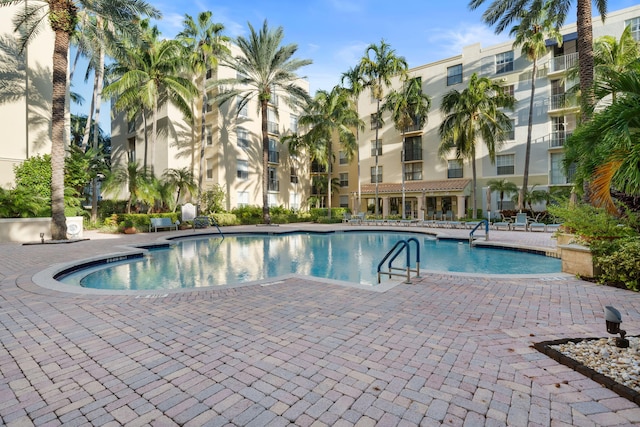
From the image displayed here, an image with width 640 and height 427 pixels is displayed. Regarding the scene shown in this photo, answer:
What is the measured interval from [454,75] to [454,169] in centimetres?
888

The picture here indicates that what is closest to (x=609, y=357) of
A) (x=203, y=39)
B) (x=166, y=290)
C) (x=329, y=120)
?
(x=166, y=290)

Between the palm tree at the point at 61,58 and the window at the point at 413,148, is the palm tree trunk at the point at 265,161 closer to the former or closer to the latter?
the palm tree at the point at 61,58

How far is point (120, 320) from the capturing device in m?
4.71

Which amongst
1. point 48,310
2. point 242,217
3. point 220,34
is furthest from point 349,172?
point 48,310

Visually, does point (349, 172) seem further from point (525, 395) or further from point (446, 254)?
point (525, 395)

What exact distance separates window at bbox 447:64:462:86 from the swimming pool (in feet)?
66.9

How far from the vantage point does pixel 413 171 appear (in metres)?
32.6

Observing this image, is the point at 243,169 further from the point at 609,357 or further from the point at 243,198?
the point at 609,357

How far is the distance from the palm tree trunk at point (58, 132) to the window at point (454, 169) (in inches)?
1104

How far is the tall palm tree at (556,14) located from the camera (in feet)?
33.0

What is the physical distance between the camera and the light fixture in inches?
131

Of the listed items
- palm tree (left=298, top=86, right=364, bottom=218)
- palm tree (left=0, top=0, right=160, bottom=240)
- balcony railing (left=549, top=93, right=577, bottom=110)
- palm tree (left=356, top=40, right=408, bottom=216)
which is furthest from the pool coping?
palm tree (left=356, top=40, right=408, bottom=216)

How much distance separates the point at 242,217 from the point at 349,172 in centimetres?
1553

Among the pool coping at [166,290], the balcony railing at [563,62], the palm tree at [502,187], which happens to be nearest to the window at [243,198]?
the pool coping at [166,290]
